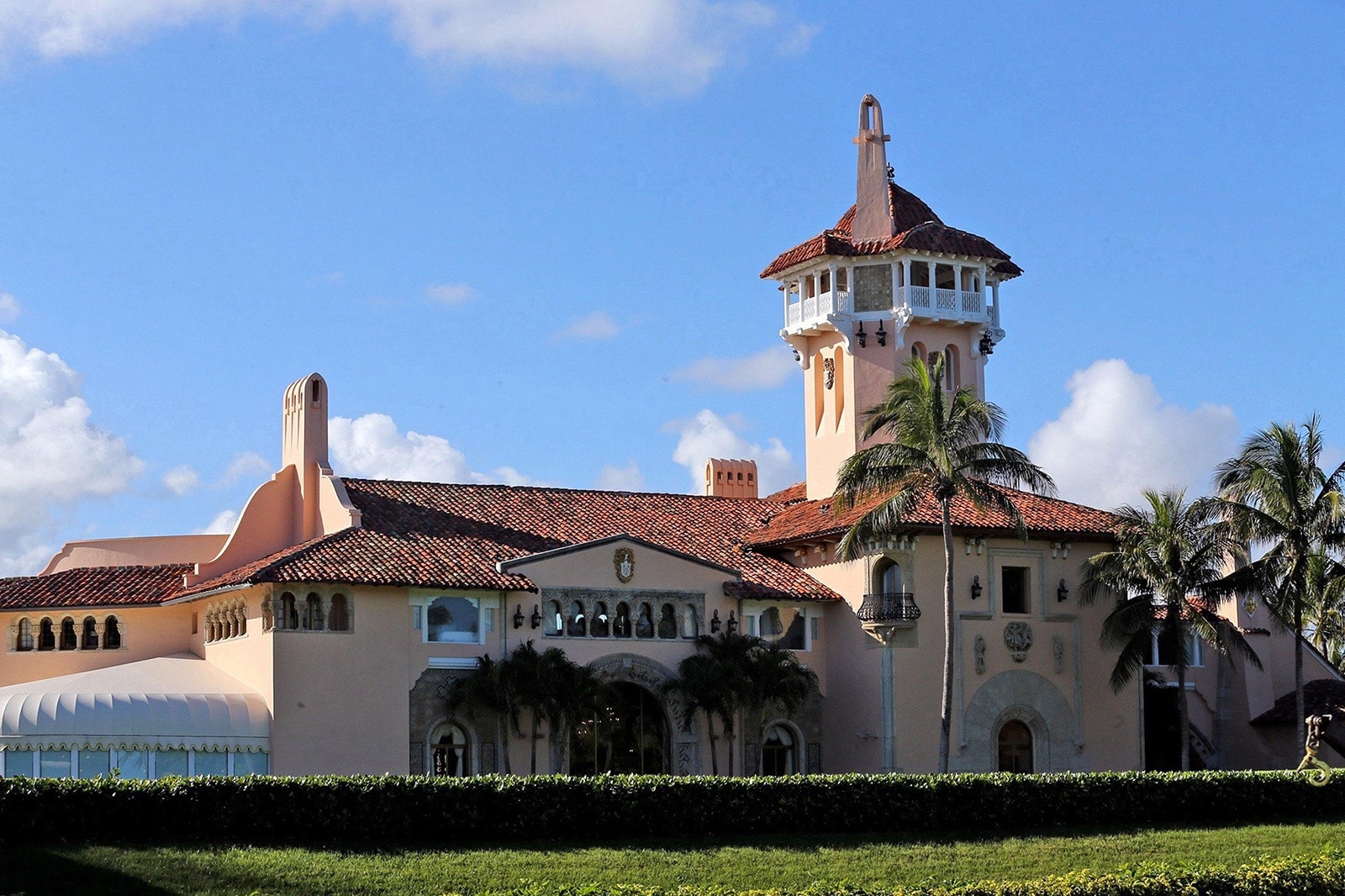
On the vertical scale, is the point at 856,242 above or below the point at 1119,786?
above

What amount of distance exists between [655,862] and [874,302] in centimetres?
2503

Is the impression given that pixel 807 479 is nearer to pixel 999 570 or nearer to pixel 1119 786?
pixel 999 570

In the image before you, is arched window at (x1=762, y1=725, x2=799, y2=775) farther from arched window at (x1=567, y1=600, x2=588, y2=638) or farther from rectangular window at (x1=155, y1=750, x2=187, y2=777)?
rectangular window at (x1=155, y1=750, x2=187, y2=777)

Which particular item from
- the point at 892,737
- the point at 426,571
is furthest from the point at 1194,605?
A: the point at 426,571

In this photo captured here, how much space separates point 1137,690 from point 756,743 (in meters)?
11.3

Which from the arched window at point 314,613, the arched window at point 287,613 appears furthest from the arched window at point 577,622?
the arched window at point 287,613

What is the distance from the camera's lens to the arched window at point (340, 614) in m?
43.5

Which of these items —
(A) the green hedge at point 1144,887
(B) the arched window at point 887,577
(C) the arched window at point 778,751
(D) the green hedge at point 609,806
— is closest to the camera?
(A) the green hedge at point 1144,887

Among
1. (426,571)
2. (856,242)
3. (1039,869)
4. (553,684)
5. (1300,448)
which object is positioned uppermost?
(856,242)

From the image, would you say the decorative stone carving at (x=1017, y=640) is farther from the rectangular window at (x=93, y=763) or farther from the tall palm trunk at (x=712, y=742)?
the rectangular window at (x=93, y=763)

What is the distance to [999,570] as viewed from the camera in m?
49.3

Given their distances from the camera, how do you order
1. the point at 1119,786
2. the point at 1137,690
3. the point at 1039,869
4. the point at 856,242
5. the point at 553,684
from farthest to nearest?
the point at 856,242
the point at 1137,690
the point at 553,684
the point at 1119,786
the point at 1039,869

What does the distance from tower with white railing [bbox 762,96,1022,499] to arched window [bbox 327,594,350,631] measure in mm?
16717

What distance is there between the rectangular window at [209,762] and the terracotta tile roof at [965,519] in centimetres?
1678
